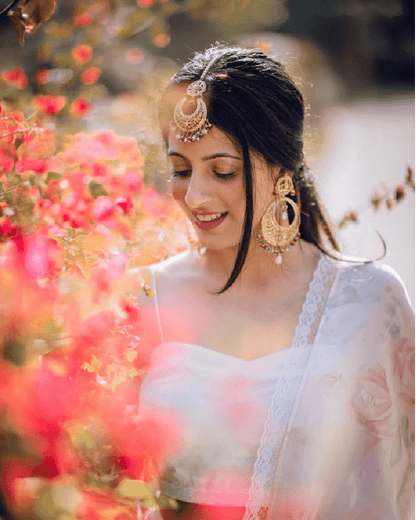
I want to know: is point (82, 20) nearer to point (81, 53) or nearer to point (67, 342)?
point (81, 53)

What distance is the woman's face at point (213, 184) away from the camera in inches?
55.7

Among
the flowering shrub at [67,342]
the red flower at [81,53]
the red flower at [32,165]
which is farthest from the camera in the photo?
the red flower at [81,53]

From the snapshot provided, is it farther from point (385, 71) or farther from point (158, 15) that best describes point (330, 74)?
point (158, 15)

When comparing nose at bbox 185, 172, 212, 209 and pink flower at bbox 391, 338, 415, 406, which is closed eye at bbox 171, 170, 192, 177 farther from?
pink flower at bbox 391, 338, 415, 406

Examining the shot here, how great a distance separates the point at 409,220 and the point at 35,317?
616cm

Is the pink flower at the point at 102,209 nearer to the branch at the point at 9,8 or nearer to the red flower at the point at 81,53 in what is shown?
the branch at the point at 9,8

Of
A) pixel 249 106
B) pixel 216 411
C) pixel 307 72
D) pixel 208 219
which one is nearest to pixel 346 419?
pixel 216 411

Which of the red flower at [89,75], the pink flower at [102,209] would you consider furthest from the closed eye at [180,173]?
the red flower at [89,75]

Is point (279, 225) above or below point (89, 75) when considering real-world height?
below

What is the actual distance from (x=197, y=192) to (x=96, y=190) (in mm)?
251

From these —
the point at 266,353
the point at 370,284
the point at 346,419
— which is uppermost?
the point at 370,284

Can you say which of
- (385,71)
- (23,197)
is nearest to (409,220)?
(23,197)

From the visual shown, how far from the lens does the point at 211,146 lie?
1419 millimetres

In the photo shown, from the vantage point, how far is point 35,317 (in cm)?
54
